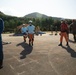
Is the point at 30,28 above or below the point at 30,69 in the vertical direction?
above

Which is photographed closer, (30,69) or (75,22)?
(30,69)

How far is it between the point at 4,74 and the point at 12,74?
27 centimetres

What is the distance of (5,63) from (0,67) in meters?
0.72

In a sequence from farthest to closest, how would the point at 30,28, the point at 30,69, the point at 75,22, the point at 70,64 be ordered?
1. the point at 75,22
2. the point at 30,28
3. the point at 70,64
4. the point at 30,69

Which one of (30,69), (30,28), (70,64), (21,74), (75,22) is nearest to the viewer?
(21,74)

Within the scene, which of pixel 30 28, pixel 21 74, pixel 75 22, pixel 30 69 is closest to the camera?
pixel 21 74

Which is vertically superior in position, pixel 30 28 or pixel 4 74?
pixel 30 28

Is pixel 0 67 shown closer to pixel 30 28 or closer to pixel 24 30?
pixel 30 28

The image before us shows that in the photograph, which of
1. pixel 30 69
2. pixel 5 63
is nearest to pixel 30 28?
pixel 5 63

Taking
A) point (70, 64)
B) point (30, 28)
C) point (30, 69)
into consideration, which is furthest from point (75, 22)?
point (30, 69)

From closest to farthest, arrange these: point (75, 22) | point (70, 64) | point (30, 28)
A: point (70, 64) → point (30, 28) → point (75, 22)

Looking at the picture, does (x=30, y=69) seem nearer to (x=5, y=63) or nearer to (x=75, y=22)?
(x=5, y=63)

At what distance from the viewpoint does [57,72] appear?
655cm

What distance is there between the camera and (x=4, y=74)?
21.1ft
